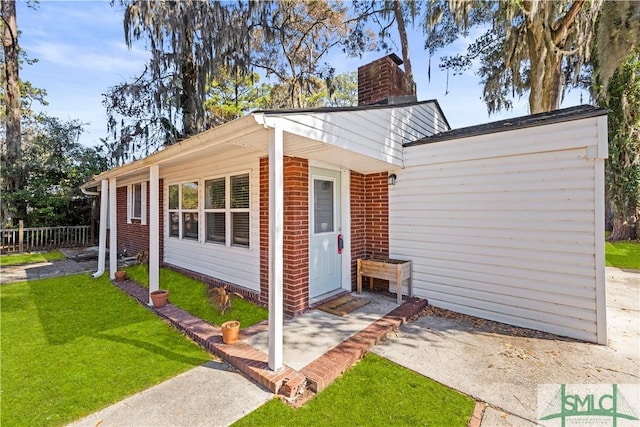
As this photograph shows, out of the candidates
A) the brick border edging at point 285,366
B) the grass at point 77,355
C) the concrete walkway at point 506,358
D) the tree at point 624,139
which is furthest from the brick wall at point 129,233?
the tree at point 624,139

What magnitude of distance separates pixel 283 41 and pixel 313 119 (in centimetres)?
1042

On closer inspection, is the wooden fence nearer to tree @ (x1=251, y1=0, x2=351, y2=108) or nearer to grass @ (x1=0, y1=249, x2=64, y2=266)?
grass @ (x1=0, y1=249, x2=64, y2=266)

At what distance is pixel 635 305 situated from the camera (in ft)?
16.5

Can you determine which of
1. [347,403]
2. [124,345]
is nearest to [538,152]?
[347,403]

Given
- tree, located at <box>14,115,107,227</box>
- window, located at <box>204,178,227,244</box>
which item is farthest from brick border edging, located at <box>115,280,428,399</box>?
tree, located at <box>14,115,107,227</box>

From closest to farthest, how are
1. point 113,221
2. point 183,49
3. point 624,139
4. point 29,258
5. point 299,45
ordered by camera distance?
1. point 113,221
2. point 183,49
3. point 29,258
4. point 624,139
5. point 299,45

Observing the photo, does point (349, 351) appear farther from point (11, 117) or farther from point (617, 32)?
point (11, 117)

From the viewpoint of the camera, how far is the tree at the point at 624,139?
9.78 m

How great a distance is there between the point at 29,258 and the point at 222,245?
9.22 metres

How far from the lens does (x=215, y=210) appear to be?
19.5ft

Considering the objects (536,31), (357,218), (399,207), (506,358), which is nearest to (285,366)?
(506,358)

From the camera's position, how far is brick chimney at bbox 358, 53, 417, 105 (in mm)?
6348

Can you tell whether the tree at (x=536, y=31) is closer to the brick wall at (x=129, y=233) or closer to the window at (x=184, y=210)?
the window at (x=184, y=210)

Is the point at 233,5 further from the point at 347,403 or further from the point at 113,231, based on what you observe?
the point at 347,403
